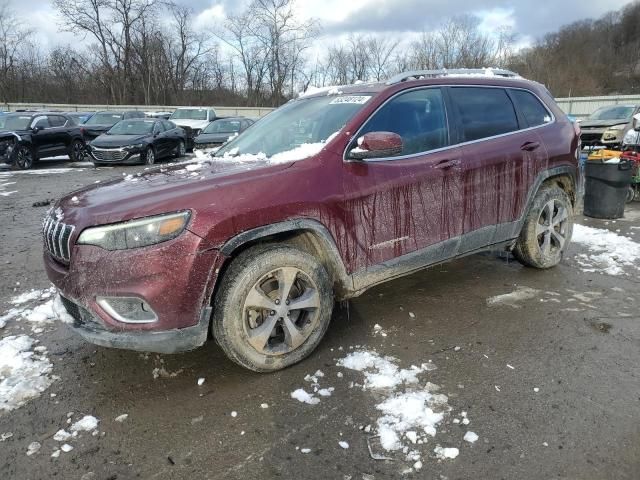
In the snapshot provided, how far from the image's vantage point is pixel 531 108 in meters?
4.59

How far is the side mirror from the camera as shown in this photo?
3.13 metres

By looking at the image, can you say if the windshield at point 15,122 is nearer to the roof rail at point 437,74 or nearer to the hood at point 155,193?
the hood at point 155,193

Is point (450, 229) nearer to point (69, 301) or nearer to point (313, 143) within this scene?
point (313, 143)

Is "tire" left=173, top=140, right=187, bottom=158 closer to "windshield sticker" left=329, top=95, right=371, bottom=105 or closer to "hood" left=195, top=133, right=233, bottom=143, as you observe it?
"hood" left=195, top=133, right=233, bottom=143

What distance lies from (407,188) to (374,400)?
1460 mm

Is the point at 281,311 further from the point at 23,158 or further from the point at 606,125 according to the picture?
the point at 606,125

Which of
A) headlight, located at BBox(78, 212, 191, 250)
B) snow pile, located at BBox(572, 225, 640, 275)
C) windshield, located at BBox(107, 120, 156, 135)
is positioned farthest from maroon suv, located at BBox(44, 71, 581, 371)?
windshield, located at BBox(107, 120, 156, 135)

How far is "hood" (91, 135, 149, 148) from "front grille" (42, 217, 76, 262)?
13.0 meters

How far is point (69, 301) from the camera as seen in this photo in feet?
9.40

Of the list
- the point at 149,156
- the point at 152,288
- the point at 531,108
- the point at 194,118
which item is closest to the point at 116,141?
the point at 149,156

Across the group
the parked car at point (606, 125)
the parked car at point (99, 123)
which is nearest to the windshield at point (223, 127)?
the parked car at point (99, 123)

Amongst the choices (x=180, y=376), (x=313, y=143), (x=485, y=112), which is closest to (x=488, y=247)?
(x=485, y=112)

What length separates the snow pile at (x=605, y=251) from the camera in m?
5.06

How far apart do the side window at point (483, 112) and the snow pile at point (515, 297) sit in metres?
1.38
